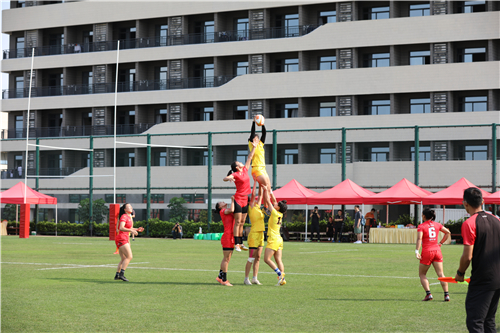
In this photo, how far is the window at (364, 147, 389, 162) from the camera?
5406 cm

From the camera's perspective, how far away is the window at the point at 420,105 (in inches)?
2156

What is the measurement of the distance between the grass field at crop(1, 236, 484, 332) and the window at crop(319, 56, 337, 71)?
4075 centimetres

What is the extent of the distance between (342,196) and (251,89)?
79.1 ft

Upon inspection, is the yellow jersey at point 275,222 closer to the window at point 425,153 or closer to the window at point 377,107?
the window at point 425,153

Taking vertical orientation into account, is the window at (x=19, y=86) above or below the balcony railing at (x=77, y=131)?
above

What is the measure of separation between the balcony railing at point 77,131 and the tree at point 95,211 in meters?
9.32

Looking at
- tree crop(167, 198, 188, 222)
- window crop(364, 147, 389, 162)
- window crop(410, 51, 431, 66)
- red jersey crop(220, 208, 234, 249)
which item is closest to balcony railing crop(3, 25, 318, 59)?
window crop(410, 51, 431, 66)

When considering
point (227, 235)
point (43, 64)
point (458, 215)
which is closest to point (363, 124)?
point (458, 215)

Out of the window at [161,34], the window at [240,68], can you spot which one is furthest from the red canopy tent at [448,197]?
the window at [161,34]

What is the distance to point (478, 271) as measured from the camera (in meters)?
6.83

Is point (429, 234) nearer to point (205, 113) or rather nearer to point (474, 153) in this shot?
point (474, 153)

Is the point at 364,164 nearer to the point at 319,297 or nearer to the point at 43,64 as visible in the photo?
the point at 43,64

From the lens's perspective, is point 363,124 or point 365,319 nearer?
point 365,319

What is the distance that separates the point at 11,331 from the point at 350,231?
1243 inches
